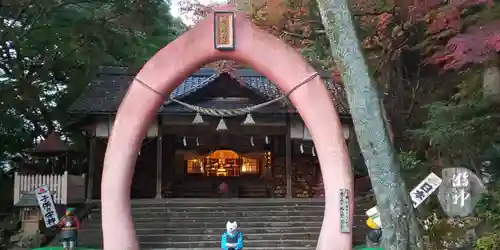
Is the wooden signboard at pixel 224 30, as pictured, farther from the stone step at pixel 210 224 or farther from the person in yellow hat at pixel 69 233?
the stone step at pixel 210 224

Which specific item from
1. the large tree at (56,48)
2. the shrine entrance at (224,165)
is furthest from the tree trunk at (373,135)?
the shrine entrance at (224,165)

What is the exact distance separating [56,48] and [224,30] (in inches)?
449

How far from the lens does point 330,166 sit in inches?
348

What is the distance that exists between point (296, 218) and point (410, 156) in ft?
11.1

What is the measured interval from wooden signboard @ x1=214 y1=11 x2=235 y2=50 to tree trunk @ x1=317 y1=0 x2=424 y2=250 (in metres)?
2.48

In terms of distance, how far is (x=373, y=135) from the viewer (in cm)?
675

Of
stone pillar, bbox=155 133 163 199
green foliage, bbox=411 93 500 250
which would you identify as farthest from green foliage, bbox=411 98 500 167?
stone pillar, bbox=155 133 163 199

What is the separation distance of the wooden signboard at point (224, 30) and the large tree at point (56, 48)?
687 cm

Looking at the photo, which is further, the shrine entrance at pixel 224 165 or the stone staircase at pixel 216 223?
the shrine entrance at pixel 224 165

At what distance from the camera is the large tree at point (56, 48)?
15.9 m

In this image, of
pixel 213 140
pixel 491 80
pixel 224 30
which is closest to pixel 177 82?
pixel 224 30

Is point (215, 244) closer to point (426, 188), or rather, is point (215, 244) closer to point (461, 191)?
point (426, 188)

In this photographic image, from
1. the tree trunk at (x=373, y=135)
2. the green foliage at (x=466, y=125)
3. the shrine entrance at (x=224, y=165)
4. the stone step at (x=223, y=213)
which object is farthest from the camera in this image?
the shrine entrance at (x=224, y=165)

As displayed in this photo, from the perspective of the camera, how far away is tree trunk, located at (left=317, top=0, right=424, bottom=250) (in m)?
6.49
